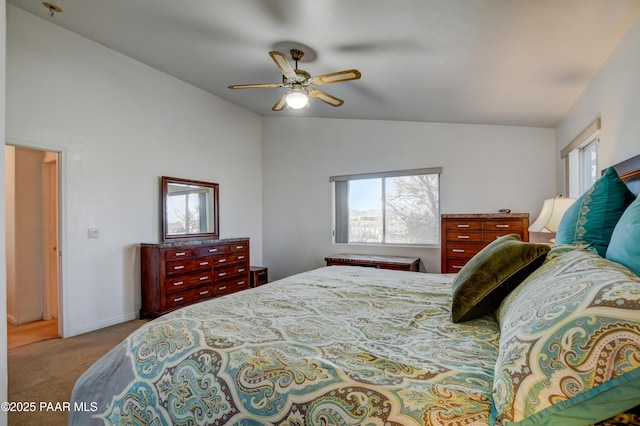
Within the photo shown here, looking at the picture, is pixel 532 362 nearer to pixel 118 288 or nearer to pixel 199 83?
pixel 118 288

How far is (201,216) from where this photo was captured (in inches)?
184

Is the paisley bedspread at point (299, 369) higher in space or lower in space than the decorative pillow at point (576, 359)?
lower

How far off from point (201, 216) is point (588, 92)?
4.57 meters

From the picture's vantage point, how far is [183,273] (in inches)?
153

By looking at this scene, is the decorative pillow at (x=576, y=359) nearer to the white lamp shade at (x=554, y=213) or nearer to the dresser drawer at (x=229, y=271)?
the white lamp shade at (x=554, y=213)

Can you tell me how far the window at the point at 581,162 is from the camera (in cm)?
275

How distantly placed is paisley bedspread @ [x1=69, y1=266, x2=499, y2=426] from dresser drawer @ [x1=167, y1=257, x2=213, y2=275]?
2.52 meters

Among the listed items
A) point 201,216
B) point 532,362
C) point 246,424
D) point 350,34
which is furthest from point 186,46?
point 532,362

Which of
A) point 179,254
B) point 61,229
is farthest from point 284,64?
point 61,229

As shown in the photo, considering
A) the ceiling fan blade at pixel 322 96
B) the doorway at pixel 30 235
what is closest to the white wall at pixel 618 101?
the ceiling fan blade at pixel 322 96

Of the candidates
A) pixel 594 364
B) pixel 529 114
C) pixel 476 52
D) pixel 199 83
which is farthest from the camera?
pixel 199 83

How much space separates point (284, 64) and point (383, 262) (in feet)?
9.04

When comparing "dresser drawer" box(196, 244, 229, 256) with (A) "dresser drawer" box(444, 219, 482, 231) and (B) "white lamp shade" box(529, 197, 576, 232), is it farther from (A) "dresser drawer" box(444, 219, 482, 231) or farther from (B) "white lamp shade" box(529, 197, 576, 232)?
(B) "white lamp shade" box(529, 197, 576, 232)

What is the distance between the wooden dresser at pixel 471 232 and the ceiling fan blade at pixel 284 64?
2399 mm
